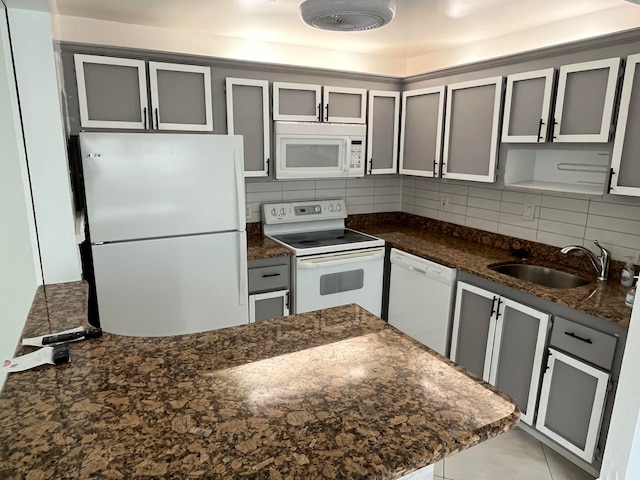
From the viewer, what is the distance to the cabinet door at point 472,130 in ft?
8.37

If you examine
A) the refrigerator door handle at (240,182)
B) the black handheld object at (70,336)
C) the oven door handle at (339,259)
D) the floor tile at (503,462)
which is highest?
the refrigerator door handle at (240,182)

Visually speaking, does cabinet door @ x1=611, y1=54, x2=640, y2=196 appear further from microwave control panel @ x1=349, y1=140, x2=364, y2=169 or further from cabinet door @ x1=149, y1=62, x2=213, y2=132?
cabinet door @ x1=149, y1=62, x2=213, y2=132

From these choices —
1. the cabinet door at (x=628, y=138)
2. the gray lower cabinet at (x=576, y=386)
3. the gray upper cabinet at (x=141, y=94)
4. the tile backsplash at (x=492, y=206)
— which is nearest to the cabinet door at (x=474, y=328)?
the gray lower cabinet at (x=576, y=386)

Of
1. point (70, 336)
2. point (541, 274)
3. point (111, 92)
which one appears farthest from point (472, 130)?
point (70, 336)

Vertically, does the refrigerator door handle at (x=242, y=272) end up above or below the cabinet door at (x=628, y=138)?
below

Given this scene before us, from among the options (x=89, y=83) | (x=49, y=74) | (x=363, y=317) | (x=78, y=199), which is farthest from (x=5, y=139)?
(x=363, y=317)

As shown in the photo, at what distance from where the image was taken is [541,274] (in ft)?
8.47

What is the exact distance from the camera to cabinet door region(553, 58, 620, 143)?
1.97m

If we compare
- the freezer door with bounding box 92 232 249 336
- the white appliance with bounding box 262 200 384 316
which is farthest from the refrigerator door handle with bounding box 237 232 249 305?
the white appliance with bounding box 262 200 384 316

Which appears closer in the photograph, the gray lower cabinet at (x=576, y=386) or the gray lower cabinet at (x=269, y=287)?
the gray lower cabinet at (x=576, y=386)

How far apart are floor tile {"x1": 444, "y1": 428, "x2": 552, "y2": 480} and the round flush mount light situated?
2204 millimetres

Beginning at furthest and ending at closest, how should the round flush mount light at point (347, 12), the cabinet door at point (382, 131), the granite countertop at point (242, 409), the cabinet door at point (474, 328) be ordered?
the cabinet door at point (382, 131)
the cabinet door at point (474, 328)
the round flush mount light at point (347, 12)
the granite countertop at point (242, 409)

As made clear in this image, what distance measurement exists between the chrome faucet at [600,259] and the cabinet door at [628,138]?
41cm

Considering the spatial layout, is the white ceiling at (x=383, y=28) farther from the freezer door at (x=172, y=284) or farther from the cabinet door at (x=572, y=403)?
the cabinet door at (x=572, y=403)
